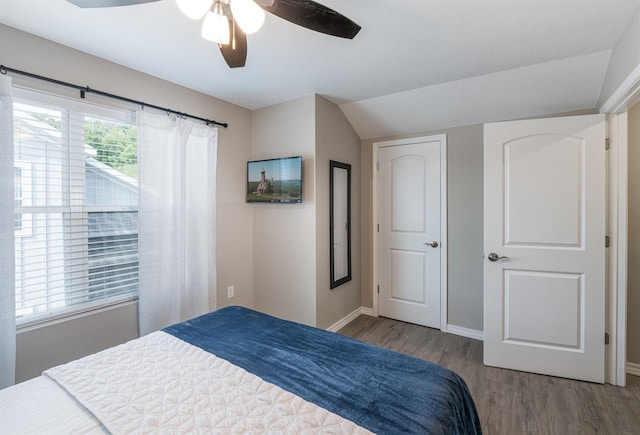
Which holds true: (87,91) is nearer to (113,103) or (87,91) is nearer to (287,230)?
(113,103)

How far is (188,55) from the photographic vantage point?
6.84 feet

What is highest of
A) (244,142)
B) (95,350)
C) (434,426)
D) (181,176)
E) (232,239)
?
(244,142)

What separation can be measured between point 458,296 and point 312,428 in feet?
8.37

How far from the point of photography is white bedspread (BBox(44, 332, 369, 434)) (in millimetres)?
1015

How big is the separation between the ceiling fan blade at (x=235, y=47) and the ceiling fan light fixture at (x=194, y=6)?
16 cm

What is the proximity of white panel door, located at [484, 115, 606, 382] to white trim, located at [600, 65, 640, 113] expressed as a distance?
0.10 meters

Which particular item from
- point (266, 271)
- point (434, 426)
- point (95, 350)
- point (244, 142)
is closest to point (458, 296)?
point (266, 271)

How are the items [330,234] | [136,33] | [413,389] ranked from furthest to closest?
[330,234] → [136,33] → [413,389]

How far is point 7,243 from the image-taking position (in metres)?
1.68

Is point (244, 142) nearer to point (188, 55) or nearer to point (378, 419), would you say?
point (188, 55)

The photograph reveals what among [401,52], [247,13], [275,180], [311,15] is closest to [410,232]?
[275,180]

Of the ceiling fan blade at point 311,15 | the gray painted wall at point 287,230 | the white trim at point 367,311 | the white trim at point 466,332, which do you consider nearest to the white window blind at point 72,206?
the gray painted wall at point 287,230

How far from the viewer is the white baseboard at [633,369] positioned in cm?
229

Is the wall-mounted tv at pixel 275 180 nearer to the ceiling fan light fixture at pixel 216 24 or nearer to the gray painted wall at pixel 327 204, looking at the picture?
the gray painted wall at pixel 327 204
